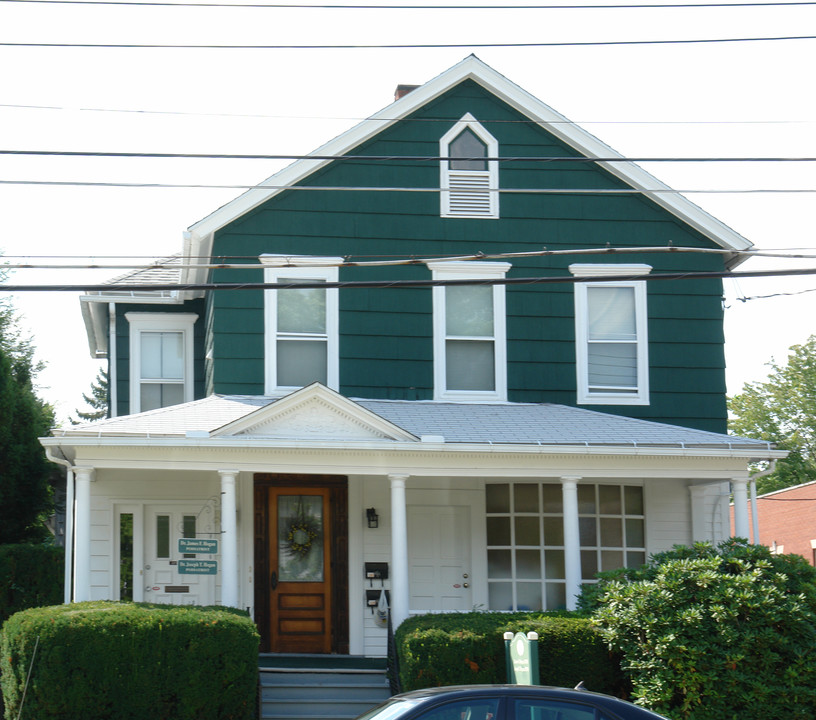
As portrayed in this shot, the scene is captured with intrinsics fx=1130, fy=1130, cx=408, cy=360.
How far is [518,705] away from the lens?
26.2 ft

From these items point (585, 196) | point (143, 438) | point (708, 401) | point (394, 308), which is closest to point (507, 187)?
point (585, 196)

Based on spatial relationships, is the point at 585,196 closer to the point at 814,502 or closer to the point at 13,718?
the point at 13,718

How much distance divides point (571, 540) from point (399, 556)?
7.51 ft

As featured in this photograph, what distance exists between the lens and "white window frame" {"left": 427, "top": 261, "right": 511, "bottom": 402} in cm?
1658

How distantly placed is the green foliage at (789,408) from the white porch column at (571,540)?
3405cm

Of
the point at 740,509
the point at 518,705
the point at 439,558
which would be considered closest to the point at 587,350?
the point at 740,509

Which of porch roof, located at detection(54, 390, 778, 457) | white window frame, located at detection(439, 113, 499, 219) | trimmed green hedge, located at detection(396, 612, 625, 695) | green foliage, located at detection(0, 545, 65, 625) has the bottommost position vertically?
trimmed green hedge, located at detection(396, 612, 625, 695)

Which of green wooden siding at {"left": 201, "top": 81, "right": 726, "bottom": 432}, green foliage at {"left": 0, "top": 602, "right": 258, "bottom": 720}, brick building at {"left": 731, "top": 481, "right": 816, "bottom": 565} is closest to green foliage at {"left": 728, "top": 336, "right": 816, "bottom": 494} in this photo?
brick building at {"left": 731, "top": 481, "right": 816, "bottom": 565}

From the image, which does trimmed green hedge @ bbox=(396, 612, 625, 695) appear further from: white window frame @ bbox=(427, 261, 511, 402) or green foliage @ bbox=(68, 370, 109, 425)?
green foliage @ bbox=(68, 370, 109, 425)

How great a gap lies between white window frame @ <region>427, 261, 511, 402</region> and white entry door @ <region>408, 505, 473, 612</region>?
5.48 ft

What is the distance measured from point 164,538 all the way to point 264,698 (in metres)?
3.49

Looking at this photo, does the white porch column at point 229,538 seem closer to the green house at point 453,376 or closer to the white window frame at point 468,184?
the green house at point 453,376

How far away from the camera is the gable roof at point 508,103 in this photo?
16.3m

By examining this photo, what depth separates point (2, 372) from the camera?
18.5 meters
